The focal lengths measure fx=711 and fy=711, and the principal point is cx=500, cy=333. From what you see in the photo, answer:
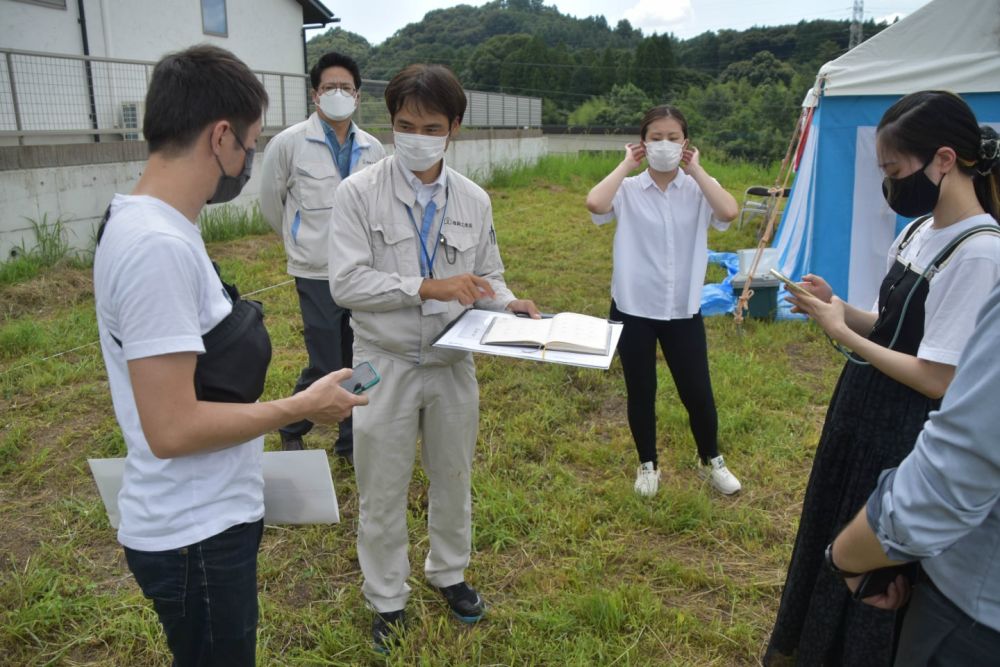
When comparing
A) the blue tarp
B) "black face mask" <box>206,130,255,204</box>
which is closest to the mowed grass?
the blue tarp

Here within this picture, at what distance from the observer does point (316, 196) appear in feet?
11.6

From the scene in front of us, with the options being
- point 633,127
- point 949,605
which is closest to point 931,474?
point 949,605

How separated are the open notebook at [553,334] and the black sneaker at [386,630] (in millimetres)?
1036

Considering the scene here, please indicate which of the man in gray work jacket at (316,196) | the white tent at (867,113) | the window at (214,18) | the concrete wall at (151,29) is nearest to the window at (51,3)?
the concrete wall at (151,29)

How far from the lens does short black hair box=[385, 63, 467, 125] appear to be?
218cm

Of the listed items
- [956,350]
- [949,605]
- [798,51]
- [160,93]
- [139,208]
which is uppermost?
[798,51]

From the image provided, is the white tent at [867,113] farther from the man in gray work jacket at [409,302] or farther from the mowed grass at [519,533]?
the man in gray work jacket at [409,302]

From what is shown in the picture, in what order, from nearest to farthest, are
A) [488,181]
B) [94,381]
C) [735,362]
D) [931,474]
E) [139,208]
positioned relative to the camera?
[931,474] → [139,208] → [94,381] → [735,362] → [488,181]

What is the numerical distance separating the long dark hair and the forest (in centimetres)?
1992

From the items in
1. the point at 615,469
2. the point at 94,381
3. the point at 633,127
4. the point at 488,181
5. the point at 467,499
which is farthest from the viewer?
the point at 633,127

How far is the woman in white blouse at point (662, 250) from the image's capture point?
3.20 m

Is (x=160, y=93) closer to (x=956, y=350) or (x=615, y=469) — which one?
(x=956, y=350)

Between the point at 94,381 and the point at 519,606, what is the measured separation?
3386 mm

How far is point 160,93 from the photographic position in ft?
4.34
